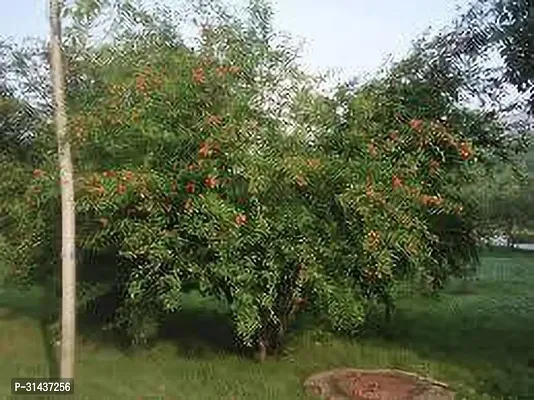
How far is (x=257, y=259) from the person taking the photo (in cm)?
855

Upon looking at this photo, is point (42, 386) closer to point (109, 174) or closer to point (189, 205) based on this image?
point (109, 174)

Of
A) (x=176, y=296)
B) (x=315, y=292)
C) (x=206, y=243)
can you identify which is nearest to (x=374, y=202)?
(x=315, y=292)

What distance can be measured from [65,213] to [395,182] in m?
3.59

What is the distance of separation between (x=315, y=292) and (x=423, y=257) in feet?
5.00

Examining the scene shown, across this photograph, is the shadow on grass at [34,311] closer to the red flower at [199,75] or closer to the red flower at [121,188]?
the red flower at [121,188]

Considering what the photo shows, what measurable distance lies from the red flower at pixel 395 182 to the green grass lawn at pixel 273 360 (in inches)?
90.9

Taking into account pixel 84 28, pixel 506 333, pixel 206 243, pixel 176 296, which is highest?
pixel 84 28

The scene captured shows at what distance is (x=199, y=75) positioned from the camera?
8.24 m

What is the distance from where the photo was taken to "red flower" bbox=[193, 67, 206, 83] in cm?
824

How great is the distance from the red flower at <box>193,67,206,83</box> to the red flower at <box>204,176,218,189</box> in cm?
105

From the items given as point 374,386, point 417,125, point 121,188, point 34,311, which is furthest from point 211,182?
point 34,311

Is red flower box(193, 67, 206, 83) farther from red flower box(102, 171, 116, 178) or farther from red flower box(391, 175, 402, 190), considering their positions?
red flower box(391, 175, 402, 190)

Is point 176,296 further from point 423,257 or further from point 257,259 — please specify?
point 423,257

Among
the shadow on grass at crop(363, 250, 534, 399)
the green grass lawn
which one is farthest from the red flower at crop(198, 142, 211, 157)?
the shadow on grass at crop(363, 250, 534, 399)
